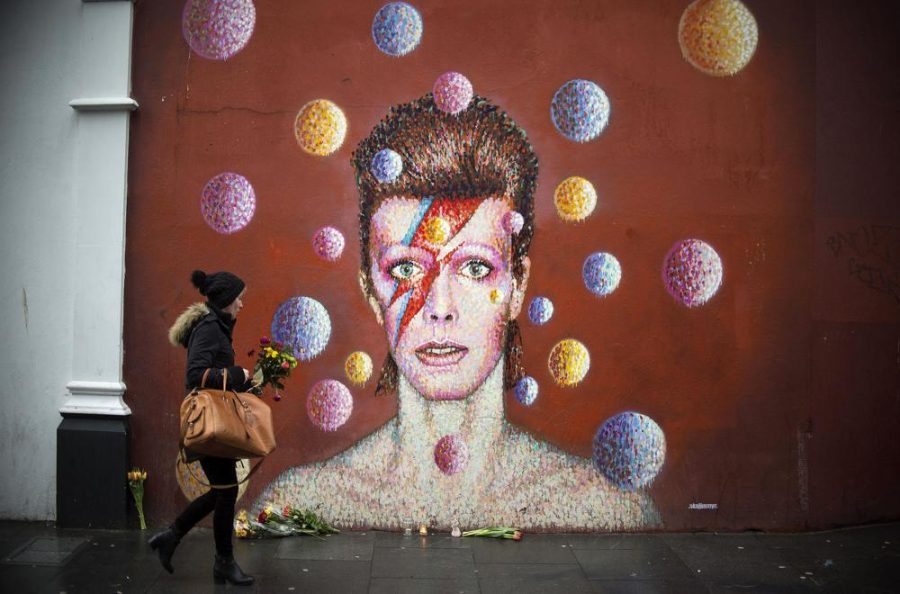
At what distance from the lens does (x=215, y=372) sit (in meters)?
4.65

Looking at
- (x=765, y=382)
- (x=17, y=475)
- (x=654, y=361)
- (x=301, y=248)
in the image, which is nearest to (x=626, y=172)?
(x=654, y=361)

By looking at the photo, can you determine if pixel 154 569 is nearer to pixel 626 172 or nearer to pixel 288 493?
pixel 288 493

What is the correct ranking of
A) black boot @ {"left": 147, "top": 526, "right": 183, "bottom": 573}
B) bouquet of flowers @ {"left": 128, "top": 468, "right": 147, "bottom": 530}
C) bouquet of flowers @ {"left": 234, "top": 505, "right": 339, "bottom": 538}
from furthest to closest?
bouquet of flowers @ {"left": 128, "top": 468, "right": 147, "bottom": 530}
bouquet of flowers @ {"left": 234, "top": 505, "right": 339, "bottom": 538}
black boot @ {"left": 147, "top": 526, "right": 183, "bottom": 573}

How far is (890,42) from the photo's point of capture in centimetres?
609

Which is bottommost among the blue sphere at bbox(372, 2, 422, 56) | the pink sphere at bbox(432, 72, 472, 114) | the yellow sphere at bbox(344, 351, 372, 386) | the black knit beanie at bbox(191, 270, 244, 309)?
the yellow sphere at bbox(344, 351, 372, 386)

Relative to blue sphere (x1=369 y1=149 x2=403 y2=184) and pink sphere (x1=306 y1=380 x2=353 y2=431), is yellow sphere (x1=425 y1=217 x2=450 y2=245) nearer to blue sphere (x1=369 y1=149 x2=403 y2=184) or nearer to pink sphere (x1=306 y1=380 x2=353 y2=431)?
blue sphere (x1=369 y1=149 x2=403 y2=184)

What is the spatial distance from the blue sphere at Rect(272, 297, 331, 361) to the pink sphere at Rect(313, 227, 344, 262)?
13.7 inches

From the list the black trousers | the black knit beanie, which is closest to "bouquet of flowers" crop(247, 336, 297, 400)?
the black knit beanie

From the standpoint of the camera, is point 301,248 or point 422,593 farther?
point 301,248

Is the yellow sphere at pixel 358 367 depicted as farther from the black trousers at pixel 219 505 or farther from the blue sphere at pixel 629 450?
the blue sphere at pixel 629 450

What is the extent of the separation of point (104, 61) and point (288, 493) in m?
3.38

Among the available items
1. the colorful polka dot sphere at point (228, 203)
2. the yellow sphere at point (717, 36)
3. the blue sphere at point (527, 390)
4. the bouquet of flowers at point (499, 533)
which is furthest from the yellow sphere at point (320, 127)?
the bouquet of flowers at point (499, 533)

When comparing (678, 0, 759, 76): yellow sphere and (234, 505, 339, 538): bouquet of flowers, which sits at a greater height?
(678, 0, 759, 76): yellow sphere

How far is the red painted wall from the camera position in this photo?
601cm
